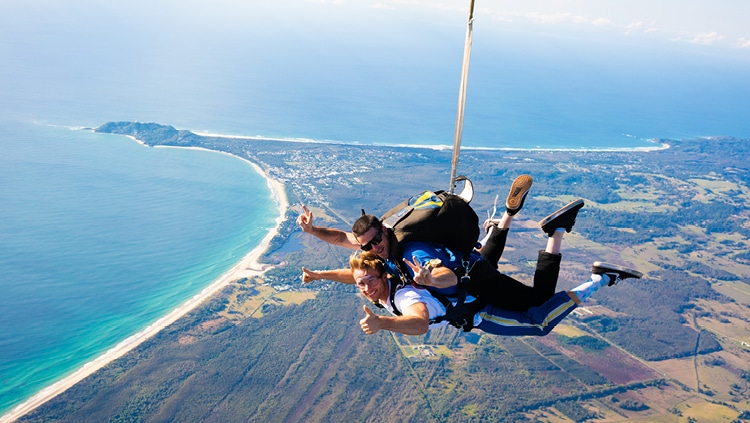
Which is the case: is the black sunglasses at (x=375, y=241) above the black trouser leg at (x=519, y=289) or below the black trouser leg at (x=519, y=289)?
above

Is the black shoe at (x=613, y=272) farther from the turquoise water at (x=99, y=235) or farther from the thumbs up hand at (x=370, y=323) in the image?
the turquoise water at (x=99, y=235)

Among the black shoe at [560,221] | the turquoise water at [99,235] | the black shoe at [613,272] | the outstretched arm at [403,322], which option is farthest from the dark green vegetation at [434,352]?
the outstretched arm at [403,322]

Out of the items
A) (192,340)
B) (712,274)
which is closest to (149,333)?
(192,340)

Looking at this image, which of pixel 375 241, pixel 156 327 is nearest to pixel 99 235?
pixel 156 327

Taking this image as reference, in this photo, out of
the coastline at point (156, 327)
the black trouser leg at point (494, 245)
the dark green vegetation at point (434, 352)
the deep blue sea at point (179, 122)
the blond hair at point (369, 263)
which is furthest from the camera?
the deep blue sea at point (179, 122)

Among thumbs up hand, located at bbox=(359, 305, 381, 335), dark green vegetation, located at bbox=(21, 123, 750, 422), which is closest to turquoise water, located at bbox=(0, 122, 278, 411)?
dark green vegetation, located at bbox=(21, 123, 750, 422)

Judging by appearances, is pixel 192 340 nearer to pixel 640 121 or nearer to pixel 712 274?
pixel 712 274
